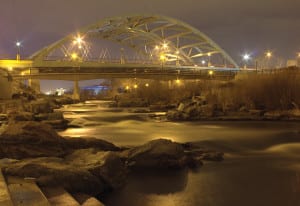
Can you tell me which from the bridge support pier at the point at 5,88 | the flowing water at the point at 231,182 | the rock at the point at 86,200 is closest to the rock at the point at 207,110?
the flowing water at the point at 231,182

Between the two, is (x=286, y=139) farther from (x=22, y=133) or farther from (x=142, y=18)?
(x=142, y=18)

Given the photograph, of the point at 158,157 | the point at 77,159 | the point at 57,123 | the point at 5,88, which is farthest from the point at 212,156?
the point at 5,88

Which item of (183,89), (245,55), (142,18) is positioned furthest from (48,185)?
(245,55)

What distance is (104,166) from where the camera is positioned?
11312 mm

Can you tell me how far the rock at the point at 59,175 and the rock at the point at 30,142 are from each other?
2368 millimetres

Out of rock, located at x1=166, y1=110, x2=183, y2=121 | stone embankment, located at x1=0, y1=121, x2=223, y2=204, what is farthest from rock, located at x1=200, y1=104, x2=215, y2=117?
stone embankment, located at x1=0, y1=121, x2=223, y2=204

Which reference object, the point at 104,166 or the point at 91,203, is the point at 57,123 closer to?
the point at 104,166

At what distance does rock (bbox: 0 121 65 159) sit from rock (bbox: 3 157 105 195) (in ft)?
7.77

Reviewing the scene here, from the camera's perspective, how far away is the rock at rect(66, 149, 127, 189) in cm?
1116

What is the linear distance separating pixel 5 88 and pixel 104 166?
123ft

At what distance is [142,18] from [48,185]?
8912 cm

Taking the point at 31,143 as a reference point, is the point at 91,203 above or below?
below

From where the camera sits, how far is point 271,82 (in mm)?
Answer: 39469

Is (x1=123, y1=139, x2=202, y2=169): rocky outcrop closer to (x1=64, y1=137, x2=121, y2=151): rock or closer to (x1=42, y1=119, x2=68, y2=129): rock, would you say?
(x1=64, y1=137, x2=121, y2=151): rock
